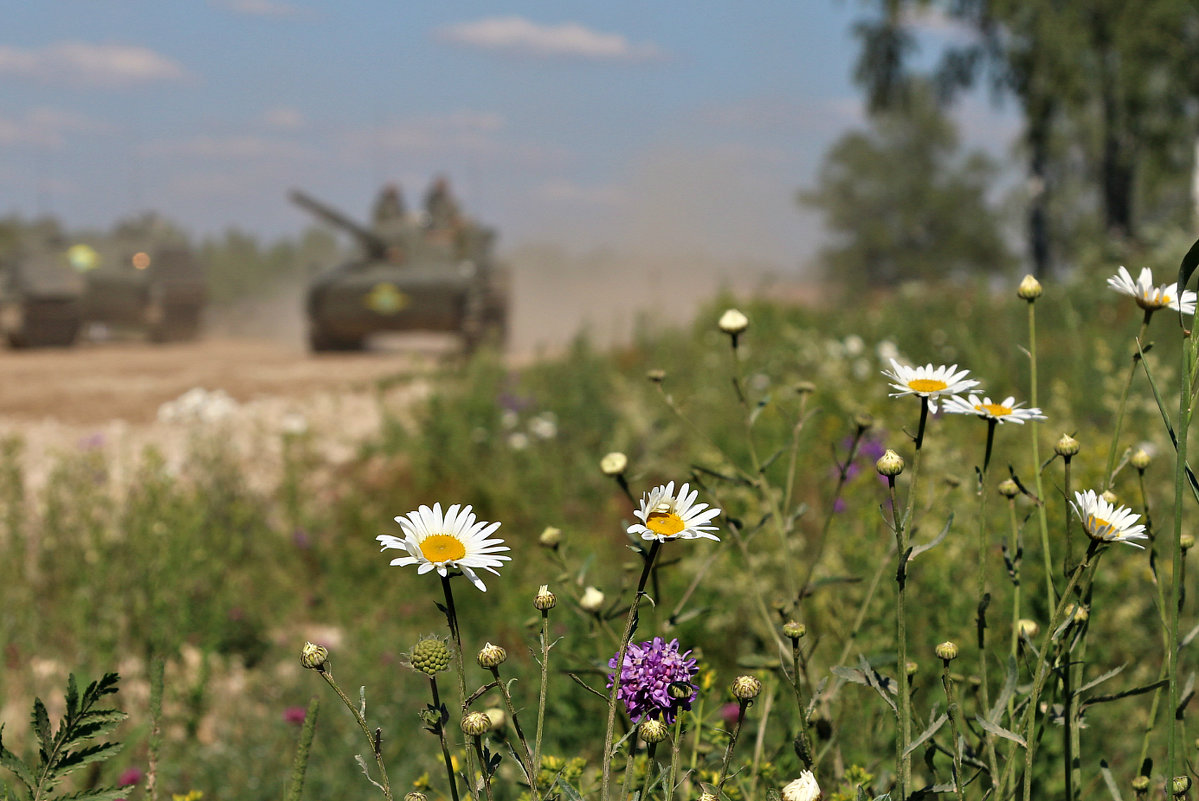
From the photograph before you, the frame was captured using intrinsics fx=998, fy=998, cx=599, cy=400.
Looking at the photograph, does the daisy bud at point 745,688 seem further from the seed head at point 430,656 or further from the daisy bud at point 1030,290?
the daisy bud at point 1030,290

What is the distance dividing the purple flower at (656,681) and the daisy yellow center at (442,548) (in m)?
0.25

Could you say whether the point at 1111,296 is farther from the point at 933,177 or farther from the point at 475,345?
the point at 933,177

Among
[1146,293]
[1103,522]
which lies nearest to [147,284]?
[1146,293]

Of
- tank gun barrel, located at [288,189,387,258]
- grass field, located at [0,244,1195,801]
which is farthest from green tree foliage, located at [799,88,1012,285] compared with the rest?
grass field, located at [0,244,1195,801]

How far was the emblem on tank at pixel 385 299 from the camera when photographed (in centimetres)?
1344

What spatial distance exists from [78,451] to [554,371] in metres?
3.57

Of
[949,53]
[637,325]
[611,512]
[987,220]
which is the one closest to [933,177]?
[987,220]

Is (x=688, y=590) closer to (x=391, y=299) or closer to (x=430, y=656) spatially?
(x=430, y=656)

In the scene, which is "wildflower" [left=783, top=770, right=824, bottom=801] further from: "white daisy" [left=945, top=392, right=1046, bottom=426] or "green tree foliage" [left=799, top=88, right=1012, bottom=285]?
"green tree foliage" [left=799, top=88, right=1012, bottom=285]

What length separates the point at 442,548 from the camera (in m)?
1.01

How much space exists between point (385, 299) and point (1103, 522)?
42.2ft

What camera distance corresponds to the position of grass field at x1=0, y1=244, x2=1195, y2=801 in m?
1.39

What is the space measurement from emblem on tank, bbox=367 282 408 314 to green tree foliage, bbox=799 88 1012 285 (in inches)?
1105

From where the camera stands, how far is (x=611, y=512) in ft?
17.7
